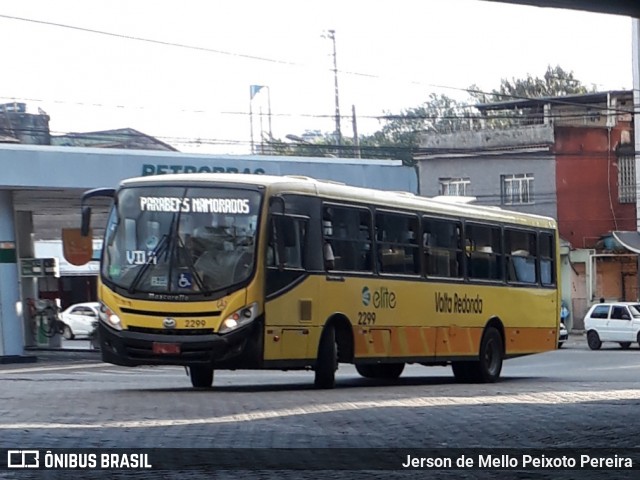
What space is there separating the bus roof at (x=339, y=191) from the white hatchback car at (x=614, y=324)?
71.8ft

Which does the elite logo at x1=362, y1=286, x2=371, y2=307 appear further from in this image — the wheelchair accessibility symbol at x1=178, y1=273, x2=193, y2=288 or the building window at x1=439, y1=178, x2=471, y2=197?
the building window at x1=439, y1=178, x2=471, y2=197

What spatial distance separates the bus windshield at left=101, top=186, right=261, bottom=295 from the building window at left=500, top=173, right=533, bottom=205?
43192 millimetres

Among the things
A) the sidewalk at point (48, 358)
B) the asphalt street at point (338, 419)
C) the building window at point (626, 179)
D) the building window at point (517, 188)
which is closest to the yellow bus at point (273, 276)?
the asphalt street at point (338, 419)

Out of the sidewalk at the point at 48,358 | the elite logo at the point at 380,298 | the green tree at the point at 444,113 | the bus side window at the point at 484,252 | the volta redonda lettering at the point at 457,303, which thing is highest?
the green tree at the point at 444,113

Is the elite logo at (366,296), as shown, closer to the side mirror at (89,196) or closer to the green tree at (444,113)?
the side mirror at (89,196)

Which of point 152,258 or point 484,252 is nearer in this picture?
point 152,258

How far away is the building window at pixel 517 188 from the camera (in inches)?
2383

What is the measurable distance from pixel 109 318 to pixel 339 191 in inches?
158

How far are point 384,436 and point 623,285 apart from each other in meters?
49.5

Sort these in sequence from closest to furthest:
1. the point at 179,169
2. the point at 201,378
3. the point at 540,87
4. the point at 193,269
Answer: the point at 193,269 < the point at 201,378 < the point at 179,169 < the point at 540,87

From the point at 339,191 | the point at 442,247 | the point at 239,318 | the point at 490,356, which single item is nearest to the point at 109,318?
the point at 239,318

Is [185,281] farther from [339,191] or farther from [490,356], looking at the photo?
[490,356]

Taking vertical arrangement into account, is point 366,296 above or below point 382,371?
above

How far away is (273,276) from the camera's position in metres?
18.3
